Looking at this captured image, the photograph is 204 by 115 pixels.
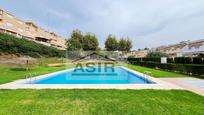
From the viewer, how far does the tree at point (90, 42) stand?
108 ft

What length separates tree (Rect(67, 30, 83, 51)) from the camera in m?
32.1

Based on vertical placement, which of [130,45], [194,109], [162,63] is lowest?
[194,109]

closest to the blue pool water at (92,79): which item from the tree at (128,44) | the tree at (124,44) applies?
the tree at (124,44)

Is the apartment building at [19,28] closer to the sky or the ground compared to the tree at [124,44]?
closer to the sky

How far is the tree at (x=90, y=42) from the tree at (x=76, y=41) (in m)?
0.85

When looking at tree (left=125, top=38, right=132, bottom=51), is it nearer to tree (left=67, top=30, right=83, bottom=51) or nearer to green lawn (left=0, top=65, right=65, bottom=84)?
tree (left=67, top=30, right=83, bottom=51)

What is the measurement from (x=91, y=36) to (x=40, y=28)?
25054 mm

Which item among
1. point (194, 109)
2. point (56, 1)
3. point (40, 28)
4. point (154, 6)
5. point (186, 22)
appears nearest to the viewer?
point (194, 109)

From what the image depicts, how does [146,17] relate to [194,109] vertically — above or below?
above

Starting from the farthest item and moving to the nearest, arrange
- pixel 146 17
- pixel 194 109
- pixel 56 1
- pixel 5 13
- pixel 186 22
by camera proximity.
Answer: pixel 5 13
pixel 186 22
pixel 146 17
pixel 56 1
pixel 194 109

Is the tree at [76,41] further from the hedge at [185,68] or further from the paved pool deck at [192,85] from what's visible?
the paved pool deck at [192,85]

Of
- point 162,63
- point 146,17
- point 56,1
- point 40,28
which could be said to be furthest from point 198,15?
point 40,28

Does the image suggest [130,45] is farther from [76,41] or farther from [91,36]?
[76,41]

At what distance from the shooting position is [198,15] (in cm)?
1773
